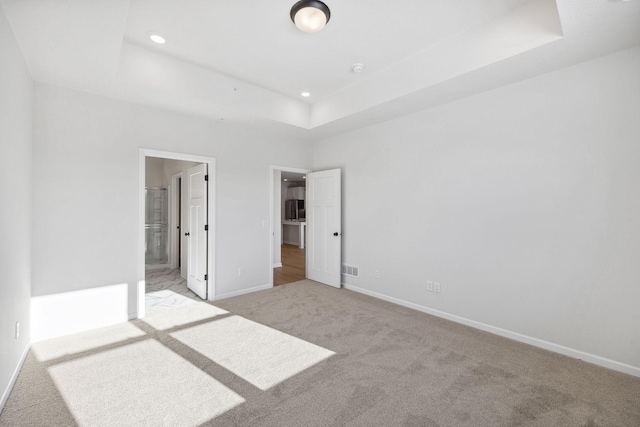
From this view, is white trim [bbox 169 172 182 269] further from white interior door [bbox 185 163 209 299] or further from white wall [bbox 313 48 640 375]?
white wall [bbox 313 48 640 375]

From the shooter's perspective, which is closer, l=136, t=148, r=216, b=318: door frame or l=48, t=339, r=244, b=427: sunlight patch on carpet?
l=48, t=339, r=244, b=427: sunlight patch on carpet

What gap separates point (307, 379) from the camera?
87.7 inches

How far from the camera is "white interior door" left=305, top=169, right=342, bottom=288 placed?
482 cm

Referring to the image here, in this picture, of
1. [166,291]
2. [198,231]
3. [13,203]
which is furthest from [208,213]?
[13,203]

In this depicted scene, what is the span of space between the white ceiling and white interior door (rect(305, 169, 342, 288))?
1480 mm

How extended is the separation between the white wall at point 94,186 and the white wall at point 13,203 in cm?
17

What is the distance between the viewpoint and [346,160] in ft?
15.8

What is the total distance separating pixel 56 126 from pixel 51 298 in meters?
1.82

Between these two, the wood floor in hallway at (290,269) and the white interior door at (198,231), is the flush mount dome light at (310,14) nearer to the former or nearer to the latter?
the white interior door at (198,231)

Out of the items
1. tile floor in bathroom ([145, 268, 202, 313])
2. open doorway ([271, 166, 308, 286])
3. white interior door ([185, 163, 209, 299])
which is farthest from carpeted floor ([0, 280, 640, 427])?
open doorway ([271, 166, 308, 286])

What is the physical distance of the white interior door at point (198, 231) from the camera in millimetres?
4250

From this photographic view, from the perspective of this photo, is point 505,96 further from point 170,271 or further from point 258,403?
point 170,271

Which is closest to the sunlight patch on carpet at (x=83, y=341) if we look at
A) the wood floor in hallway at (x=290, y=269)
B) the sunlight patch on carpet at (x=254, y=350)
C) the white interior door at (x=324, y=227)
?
the sunlight patch on carpet at (x=254, y=350)

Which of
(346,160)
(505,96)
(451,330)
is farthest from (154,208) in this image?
(505,96)
